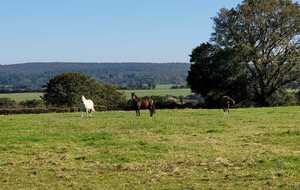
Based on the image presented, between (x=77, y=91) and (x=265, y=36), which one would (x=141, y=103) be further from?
(x=77, y=91)

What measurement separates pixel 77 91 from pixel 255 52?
30.2 m

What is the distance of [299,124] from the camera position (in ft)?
103

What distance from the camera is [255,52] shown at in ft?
234

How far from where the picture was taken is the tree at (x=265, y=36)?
71062 millimetres

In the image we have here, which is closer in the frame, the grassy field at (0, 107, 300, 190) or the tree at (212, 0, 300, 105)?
the grassy field at (0, 107, 300, 190)

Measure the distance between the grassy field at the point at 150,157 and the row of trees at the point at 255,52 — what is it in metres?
42.6

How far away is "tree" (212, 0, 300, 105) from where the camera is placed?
71062 mm

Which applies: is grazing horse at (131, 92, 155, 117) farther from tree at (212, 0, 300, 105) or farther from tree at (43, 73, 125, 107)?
tree at (43, 73, 125, 107)

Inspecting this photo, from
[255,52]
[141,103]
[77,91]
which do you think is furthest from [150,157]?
[77,91]

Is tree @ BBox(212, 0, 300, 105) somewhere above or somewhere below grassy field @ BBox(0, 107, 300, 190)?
above

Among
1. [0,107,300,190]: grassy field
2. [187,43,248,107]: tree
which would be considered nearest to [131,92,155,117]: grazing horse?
[0,107,300,190]: grassy field

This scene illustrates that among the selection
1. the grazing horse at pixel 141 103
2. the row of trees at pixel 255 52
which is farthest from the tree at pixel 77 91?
the grazing horse at pixel 141 103

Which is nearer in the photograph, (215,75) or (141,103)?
(141,103)

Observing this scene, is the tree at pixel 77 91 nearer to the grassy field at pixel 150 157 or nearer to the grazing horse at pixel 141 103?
the grazing horse at pixel 141 103
